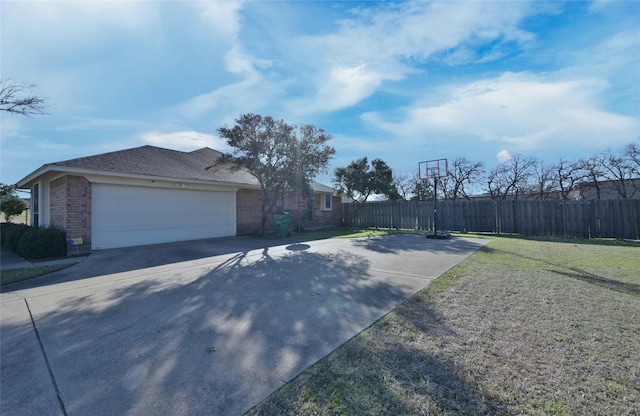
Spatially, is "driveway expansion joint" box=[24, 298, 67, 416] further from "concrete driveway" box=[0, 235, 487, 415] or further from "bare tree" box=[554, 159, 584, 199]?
"bare tree" box=[554, 159, 584, 199]

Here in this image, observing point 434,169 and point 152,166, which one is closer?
point 152,166

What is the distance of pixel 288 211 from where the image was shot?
53.2 ft

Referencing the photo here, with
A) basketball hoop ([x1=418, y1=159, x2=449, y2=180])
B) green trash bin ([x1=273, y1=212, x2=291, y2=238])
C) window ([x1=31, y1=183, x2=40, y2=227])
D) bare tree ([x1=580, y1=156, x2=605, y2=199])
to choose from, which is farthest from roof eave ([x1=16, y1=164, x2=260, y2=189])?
bare tree ([x1=580, y1=156, x2=605, y2=199])

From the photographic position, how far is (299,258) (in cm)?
747

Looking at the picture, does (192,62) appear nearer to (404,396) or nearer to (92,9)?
(92,9)

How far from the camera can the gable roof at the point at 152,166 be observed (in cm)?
858

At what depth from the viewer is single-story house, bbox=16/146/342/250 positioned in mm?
8672

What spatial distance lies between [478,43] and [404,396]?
10.0 metres

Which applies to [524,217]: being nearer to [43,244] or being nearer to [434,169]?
[434,169]

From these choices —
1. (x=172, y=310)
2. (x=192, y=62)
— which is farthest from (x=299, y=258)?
(x=192, y=62)

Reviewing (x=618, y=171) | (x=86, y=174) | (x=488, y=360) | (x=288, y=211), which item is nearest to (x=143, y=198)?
→ (x=86, y=174)

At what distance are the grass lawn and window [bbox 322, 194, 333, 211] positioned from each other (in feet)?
47.6

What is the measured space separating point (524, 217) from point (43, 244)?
725 inches

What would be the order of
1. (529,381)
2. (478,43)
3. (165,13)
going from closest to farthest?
(529,381), (165,13), (478,43)
